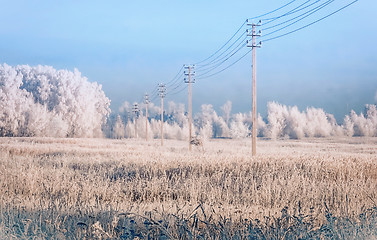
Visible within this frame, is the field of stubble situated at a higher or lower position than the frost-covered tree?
lower

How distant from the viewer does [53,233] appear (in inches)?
238

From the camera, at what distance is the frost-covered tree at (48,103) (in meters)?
60.4

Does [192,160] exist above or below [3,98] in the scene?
below

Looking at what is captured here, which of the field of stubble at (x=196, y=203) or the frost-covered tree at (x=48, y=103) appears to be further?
the frost-covered tree at (x=48, y=103)

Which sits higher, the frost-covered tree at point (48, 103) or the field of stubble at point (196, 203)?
the frost-covered tree at point (48, 103)

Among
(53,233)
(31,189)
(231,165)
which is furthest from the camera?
(231,165)

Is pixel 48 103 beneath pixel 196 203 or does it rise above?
above

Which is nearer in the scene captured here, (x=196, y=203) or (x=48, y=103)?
(x=196, y=203)

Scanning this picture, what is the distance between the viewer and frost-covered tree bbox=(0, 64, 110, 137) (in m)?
60.4

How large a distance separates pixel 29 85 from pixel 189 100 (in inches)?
1796

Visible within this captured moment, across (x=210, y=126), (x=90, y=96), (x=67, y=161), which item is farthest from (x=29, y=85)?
(x=67, y=161)

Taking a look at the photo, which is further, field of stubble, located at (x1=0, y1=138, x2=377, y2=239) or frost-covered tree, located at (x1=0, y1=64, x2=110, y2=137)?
frost-covered tree, located at (x1=0, y1=64, x2=110, y2=137)

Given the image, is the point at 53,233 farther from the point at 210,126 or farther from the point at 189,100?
the point at 210,126

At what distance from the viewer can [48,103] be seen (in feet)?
240
